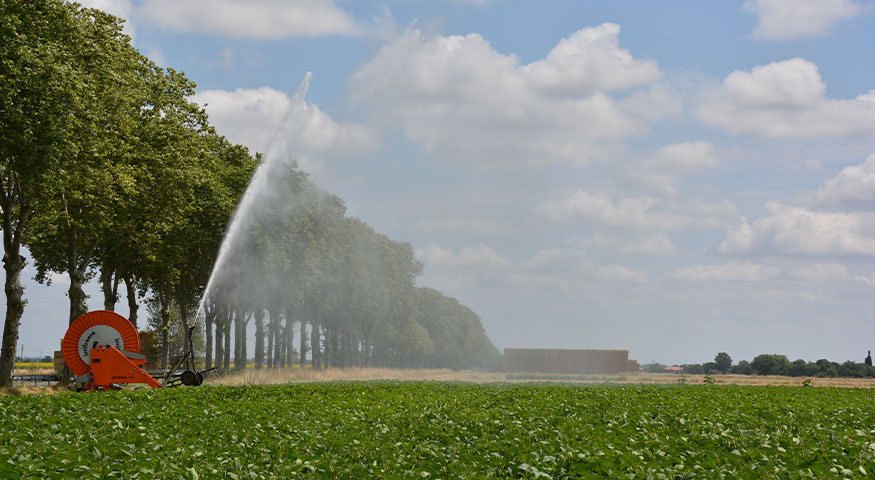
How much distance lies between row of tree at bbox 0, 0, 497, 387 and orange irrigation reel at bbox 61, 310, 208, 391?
6792 millimetres

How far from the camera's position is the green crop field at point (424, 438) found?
14586mm

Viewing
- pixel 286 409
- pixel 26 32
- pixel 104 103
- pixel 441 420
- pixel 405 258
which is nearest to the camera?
pixel 441 420

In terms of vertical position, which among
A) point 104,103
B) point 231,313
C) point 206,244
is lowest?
point 231,313

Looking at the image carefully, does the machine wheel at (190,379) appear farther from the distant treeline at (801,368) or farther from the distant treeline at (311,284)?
the distant treeline at (801,368)

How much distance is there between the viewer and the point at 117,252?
176ft

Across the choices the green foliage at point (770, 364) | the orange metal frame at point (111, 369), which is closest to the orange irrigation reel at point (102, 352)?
the orange metal frame at point (111, 369)

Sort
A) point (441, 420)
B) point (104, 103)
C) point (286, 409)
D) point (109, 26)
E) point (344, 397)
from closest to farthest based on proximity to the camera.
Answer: point (441, 420)
point (286, 409)
point (344, 397)
point (104, 103)
point (109, 26)

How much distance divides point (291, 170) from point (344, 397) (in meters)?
40.4

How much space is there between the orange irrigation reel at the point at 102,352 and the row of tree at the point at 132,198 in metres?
6.79

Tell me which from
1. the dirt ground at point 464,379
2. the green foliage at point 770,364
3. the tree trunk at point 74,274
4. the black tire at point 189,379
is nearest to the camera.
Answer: the black tire at point 189,379

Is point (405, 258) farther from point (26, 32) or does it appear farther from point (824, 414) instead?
point (824, 414)

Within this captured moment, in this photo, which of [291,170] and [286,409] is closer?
[286,409]

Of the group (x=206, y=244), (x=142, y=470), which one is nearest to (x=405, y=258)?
(x=206, y=244)

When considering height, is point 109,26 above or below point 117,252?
above
